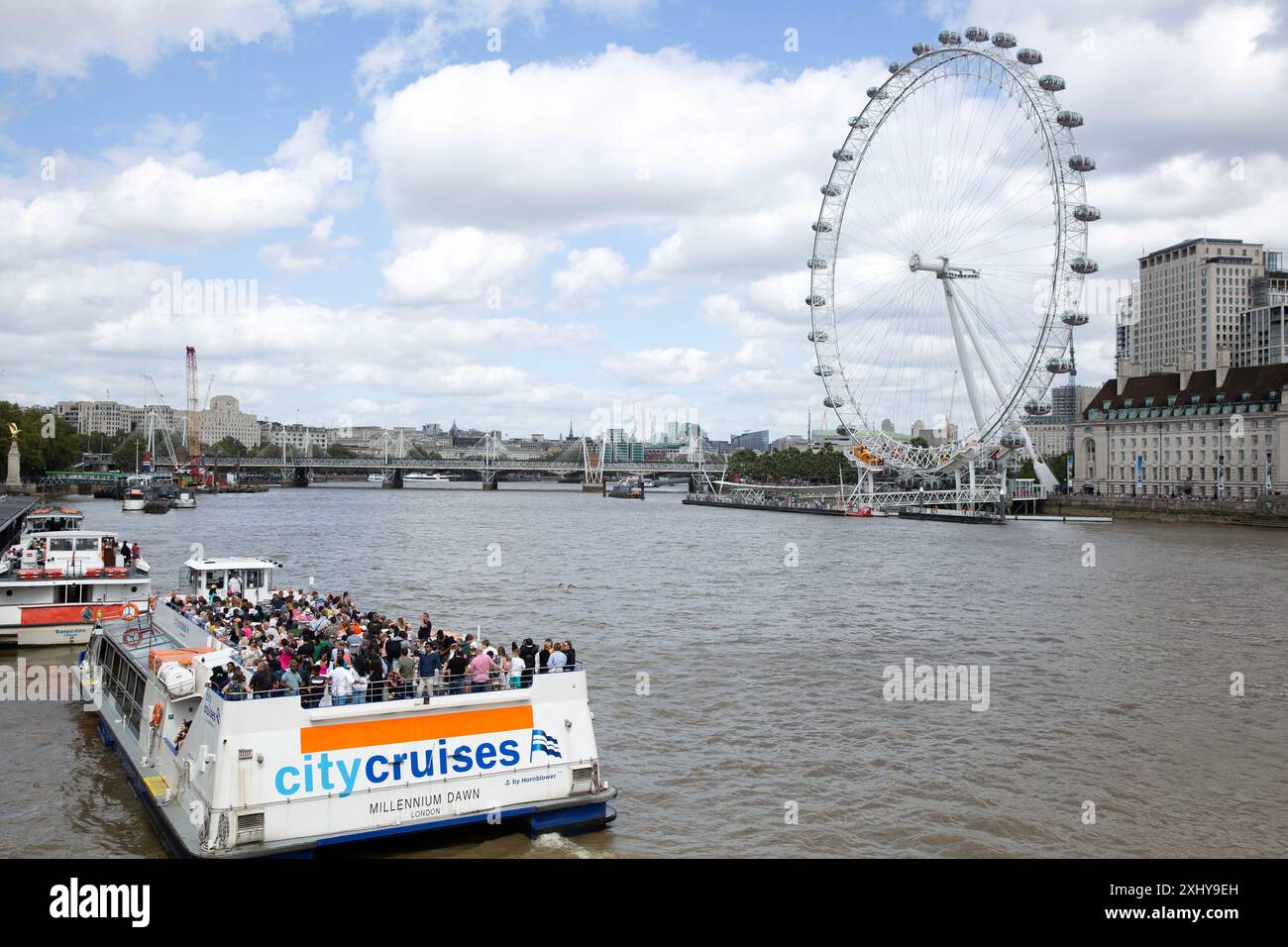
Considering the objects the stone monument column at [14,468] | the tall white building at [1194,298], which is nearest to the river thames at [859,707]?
the stone monument column at [14,468]

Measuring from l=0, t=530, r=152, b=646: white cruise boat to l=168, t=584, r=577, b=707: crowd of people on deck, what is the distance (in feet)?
28.3

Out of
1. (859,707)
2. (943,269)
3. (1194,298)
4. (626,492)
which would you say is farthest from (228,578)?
(1194,298)

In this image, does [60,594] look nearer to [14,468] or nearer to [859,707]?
[859,707]

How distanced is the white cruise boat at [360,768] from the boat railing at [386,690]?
0.07 metres

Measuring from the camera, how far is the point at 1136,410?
358ft

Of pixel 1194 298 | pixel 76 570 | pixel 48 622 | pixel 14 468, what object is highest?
pixel 1194 298

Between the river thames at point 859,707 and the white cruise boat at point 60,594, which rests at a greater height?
the white cruise boat at point 60,594

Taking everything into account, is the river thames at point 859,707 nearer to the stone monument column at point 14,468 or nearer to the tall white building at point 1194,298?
the stone monument column at point 14,468

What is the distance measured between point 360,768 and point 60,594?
57.7 feet

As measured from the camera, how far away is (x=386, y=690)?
36.4 feet

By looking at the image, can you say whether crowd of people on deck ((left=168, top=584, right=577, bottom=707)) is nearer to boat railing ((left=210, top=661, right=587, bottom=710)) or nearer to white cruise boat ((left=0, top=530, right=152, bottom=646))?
boat railing ((left=210, top=661, right=587, bottom=710))

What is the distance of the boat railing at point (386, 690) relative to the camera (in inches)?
426
